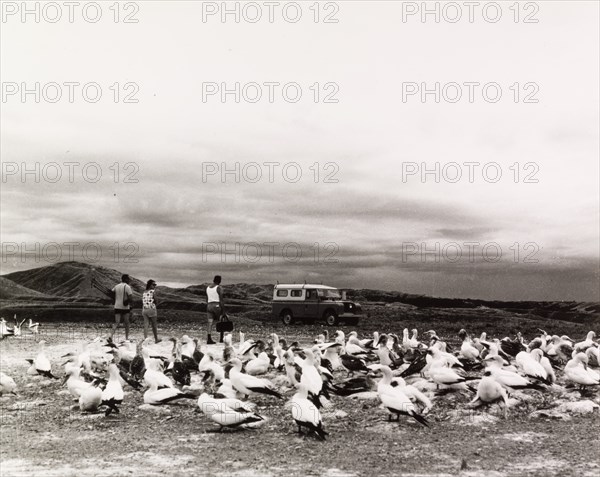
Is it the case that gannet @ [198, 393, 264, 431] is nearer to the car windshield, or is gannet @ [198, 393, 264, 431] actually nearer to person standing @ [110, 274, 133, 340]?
person standing @ [110, 274, 133, 340]

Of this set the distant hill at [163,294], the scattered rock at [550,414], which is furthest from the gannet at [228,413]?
the distant hill at [163,294]

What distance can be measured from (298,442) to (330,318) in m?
21.2

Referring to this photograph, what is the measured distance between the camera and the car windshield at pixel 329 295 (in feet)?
104

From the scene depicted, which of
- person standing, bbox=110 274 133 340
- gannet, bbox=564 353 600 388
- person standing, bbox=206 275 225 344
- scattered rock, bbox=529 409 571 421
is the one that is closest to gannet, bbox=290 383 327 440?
scattered rock, bbox=529 409 571 421

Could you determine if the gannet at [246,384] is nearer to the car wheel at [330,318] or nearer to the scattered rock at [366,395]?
the scattered rock at [366,395]

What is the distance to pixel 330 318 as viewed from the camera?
102 feet

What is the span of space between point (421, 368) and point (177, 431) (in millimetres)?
6196

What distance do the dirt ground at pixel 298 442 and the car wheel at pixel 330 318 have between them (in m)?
17.4

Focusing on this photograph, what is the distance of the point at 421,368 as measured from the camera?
15.0m

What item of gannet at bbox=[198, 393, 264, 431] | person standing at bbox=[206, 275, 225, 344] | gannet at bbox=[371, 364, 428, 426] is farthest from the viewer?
person standing at bbox=[206, 275, 225, 344]

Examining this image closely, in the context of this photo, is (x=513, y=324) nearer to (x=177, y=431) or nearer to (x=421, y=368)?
(x=421, y=368)

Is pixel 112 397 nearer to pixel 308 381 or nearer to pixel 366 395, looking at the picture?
pixel 308 381

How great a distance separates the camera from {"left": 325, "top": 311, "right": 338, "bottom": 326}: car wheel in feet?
102

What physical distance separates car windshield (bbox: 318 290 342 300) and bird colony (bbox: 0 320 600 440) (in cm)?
1280
